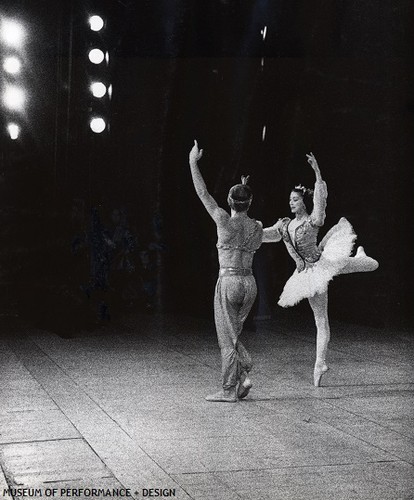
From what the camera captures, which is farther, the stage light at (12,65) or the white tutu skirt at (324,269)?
the stage light at (12,65)

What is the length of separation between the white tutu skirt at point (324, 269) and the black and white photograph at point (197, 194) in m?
0.02

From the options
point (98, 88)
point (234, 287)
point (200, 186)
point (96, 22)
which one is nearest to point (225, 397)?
point (234, 287)

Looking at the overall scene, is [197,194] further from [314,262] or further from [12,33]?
[314,262]

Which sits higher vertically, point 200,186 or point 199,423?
point 200,186

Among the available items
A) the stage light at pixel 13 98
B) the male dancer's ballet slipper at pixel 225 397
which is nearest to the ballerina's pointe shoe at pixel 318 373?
the male dancer's ballet slipper at pixel 225 397

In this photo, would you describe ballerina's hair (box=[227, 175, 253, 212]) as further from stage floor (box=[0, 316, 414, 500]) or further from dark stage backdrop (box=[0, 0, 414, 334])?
dark stage backdrop (box=[0, 0, 414, 334])

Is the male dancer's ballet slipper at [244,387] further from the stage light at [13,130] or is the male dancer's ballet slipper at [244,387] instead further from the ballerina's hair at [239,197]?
the stage light at [13,130]

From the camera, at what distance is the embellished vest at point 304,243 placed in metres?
9.80

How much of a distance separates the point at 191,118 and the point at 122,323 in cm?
417

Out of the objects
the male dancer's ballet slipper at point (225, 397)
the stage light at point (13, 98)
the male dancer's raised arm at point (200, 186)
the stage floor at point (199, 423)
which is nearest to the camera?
the stage floor at point (199, 423)

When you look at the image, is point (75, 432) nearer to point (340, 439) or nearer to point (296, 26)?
point (340, 439)

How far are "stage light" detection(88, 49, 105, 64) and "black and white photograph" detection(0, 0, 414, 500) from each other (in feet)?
0.08

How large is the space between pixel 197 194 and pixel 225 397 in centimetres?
680

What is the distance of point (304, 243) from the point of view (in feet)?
32.3
